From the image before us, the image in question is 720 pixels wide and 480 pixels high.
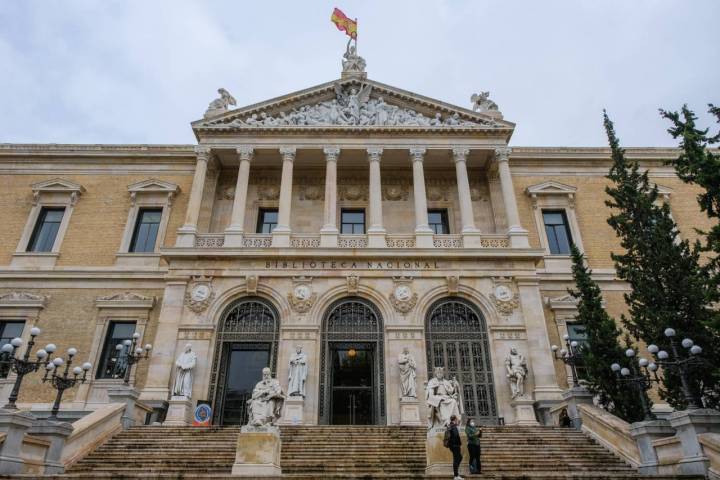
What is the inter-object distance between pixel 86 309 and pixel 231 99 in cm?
1118

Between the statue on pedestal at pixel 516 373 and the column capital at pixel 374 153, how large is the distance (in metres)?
9.74

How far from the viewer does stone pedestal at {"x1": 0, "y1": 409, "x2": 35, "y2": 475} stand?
1000 centimetres

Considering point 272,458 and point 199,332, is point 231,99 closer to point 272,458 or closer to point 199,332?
point 199,332

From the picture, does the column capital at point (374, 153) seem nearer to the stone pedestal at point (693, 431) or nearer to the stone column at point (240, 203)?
the stone column at point (240, 203)

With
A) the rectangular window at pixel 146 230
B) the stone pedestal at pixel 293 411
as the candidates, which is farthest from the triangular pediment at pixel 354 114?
the stone pedestal at pixel 293 411

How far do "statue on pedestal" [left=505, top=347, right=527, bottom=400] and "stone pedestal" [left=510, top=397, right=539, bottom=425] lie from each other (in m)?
0.20

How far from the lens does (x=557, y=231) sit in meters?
22.4

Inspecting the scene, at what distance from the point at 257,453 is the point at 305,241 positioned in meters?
10.4

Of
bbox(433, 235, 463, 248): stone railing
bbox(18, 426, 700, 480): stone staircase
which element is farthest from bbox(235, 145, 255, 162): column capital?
bbox(18, 426, 700, 480): stone staircase

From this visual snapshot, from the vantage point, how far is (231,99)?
76.4 feet

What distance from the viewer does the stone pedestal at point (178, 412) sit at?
15.8 metres

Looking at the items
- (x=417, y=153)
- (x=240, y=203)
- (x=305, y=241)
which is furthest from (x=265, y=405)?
(x=417, y=153)

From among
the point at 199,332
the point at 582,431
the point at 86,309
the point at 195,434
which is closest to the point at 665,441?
the point at 582,431

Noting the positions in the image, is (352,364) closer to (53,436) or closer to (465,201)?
(465,201)
